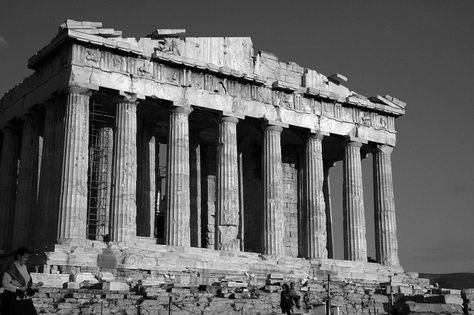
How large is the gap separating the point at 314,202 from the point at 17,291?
30482 mm

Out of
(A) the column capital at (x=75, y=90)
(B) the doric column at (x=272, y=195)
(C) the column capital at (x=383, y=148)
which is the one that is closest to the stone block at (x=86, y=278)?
(A) the column capital at (x=75, y=90)

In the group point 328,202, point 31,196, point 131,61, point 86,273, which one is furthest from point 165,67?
point 328,202

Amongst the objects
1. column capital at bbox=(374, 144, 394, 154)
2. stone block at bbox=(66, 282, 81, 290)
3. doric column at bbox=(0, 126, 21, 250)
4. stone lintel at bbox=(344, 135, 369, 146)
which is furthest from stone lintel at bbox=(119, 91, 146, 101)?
column capital at bbox=(374, 144, 394, 154)

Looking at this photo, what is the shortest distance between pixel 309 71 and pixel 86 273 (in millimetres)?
18895

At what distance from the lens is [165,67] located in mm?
38844

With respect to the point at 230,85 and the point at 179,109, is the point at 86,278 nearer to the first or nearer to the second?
the point at 179,109

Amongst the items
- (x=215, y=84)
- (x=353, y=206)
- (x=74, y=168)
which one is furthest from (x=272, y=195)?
(x=74, y=168)

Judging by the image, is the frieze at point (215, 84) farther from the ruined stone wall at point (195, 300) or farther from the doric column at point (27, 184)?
the ruined stone wall at point (195, 300)

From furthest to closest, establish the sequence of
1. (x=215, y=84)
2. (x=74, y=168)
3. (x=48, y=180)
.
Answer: (x=215, y=84)
(x=48, y=180)
(x=74, y=168)

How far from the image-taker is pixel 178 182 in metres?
38.2

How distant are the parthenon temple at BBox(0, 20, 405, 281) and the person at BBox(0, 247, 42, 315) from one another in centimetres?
1833

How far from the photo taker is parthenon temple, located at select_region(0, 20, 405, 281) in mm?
36094

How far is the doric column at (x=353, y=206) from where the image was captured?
44156 millimetres

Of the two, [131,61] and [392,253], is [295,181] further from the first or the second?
[131,61]
